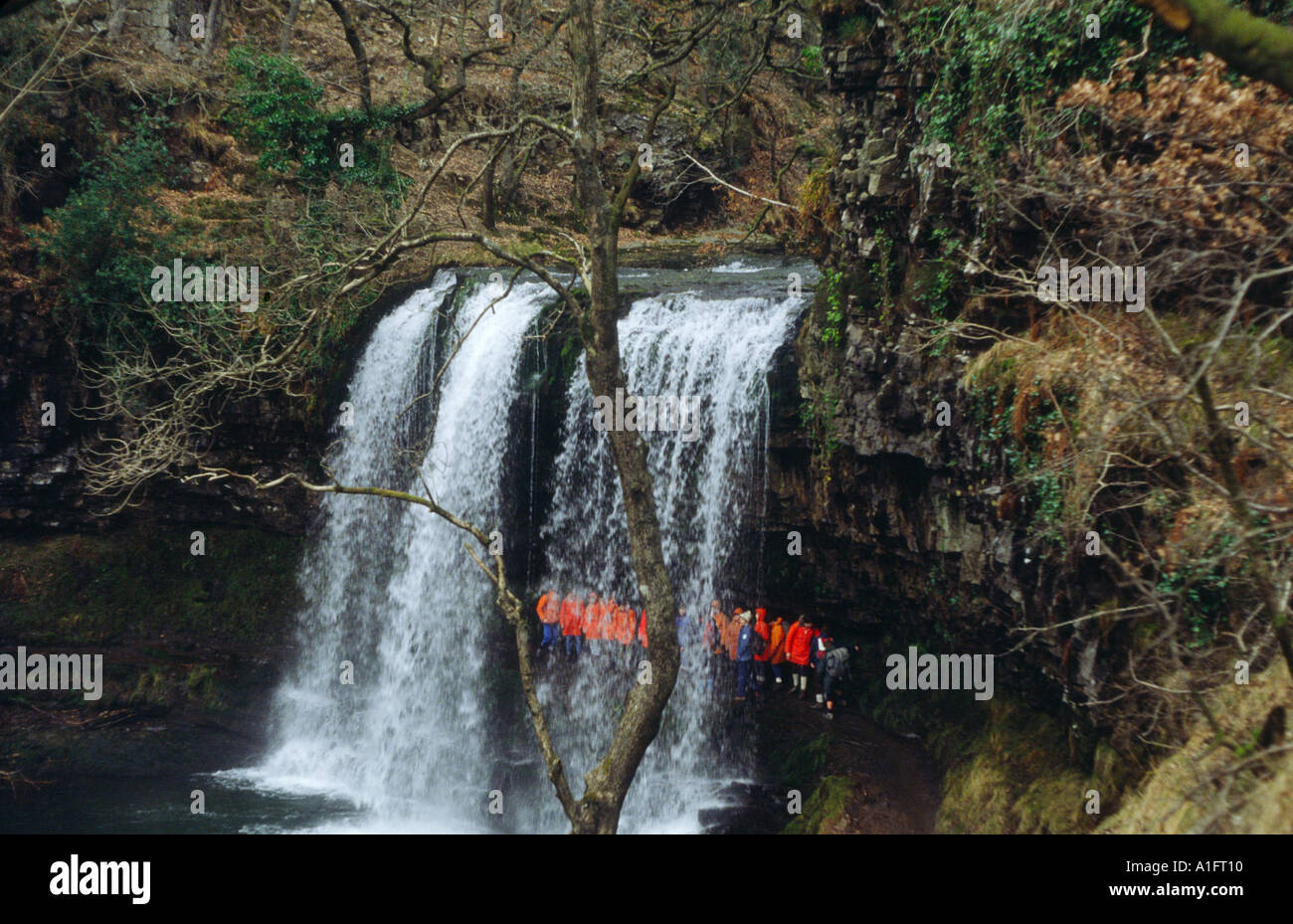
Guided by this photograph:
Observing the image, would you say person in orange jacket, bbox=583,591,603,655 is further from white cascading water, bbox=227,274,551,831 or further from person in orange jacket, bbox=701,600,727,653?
white cascading water, bbox=227,274,551,831

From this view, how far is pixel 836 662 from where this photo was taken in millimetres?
12062

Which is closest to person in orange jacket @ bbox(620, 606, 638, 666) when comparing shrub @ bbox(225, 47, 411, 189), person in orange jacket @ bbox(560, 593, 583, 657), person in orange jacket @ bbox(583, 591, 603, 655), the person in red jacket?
person in orange jacket @ bbox(583, 591, 603, 655)

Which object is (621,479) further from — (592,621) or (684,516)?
(592,621)

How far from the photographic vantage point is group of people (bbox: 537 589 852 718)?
1225 centimetres

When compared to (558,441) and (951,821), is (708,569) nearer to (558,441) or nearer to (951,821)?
(558,441)

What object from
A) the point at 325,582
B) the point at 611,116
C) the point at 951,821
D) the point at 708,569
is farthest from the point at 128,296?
the point at 951,821

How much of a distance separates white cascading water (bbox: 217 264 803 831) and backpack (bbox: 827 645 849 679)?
1.41 metres

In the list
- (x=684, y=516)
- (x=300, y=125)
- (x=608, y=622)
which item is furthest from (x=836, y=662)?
(x=300, y=125)

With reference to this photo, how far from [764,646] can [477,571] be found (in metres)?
4.61

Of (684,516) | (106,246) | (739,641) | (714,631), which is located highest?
(106,246)

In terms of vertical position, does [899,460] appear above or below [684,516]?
above

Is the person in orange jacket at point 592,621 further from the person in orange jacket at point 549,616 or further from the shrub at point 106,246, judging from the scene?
the shrub at point 106,246

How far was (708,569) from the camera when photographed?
493 inches

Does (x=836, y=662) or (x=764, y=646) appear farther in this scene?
(x=764, y=646)
